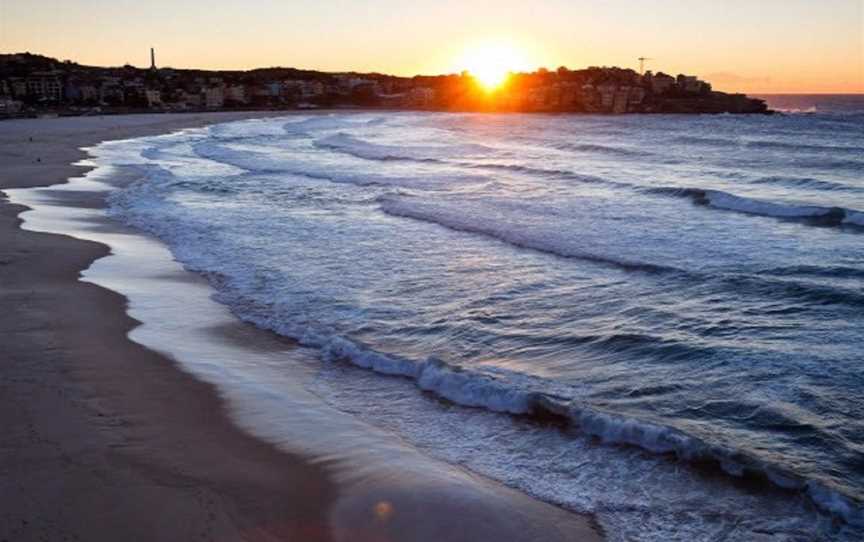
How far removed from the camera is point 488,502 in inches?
222

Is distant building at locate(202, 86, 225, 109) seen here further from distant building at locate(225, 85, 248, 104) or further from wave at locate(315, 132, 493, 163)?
wave at locate(315, 132, 493, 163)

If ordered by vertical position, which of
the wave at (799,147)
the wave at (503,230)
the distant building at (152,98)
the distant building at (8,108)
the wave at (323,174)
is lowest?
the wave at (323,174)

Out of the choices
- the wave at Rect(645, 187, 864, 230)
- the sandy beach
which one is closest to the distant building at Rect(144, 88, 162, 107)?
the wave at Rect(645, 187, 864, 230)

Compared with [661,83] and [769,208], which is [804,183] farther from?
[661,83]

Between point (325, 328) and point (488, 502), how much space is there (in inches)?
189

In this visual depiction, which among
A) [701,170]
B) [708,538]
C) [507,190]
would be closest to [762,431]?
[708,538]

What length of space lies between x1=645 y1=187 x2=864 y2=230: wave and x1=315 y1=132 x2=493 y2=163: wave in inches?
630

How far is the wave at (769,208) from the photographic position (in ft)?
62.8

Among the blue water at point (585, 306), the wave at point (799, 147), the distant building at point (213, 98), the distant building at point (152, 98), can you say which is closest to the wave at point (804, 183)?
the blue water at point (585, 306)

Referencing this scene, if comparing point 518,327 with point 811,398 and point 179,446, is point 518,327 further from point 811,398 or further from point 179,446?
point 179,446

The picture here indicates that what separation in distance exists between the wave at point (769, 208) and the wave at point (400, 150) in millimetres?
16006

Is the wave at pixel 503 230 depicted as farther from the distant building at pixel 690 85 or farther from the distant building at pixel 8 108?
the distant building at pixel 690 85

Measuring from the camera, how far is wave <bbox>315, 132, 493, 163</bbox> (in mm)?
40000

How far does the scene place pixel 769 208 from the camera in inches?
834
